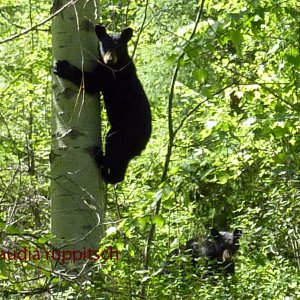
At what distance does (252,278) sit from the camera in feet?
15.0

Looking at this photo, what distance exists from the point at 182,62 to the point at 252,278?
7.22ft

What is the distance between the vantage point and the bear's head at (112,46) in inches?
182

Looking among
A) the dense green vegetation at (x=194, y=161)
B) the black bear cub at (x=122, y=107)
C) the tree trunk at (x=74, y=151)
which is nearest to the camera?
the dense green vegetation at (x=194, y=161)

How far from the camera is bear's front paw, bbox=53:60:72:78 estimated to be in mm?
3521

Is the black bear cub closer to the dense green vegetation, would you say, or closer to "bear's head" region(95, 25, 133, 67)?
"bear's head" region(95, 25, 133, 67)

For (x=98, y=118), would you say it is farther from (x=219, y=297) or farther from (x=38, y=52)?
(x=38, y=52)

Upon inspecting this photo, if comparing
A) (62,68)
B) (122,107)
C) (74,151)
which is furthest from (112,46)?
(74,151)

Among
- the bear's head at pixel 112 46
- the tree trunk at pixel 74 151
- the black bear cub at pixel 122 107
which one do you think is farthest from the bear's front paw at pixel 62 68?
the black bear cub at pixel 122 107

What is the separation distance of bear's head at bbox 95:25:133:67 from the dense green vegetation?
0.55ft

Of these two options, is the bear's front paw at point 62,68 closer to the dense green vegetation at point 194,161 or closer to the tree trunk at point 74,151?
the tree trunk at point 74,151

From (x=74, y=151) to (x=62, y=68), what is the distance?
1.65 ft

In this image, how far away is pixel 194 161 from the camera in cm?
290

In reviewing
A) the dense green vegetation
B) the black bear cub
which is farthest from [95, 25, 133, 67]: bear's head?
the dense green vegetation

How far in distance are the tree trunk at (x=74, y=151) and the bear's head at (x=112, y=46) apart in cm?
66
